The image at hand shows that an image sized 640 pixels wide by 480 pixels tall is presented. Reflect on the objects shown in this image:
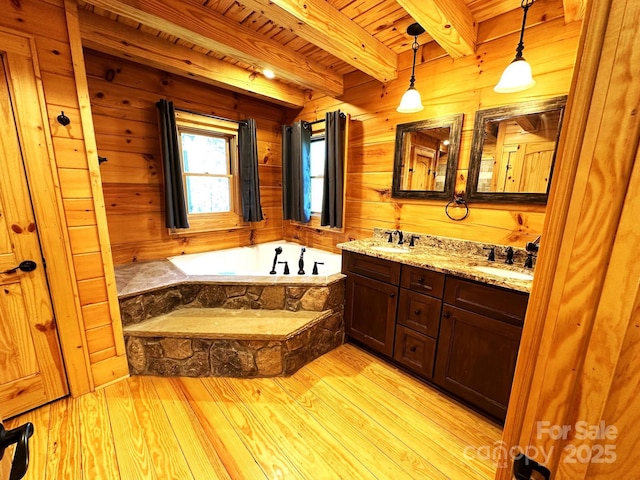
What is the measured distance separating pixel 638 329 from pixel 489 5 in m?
2.20

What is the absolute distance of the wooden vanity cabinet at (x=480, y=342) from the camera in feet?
4.76

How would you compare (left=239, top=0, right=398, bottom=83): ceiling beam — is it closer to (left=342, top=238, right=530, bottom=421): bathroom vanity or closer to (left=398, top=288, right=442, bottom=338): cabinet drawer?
(left=342, top=238, right=530, bottom=421): bathroom vanity

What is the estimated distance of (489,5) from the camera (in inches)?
67.2

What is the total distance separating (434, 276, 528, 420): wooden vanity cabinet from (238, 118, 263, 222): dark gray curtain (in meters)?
2.24

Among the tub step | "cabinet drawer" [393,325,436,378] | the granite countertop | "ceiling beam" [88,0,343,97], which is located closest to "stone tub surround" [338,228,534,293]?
the granite countertop

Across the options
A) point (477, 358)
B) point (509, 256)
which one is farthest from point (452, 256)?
point (477, 358)

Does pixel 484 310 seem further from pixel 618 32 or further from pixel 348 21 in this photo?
pixel 348 21

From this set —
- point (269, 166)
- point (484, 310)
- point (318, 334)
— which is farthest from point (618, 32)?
point (269, 166)

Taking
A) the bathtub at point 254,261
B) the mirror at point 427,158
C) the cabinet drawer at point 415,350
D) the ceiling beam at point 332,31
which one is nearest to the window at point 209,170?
the bathtub at point 254,261

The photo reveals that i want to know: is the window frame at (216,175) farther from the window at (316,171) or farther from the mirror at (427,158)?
the mirror at (427,158)

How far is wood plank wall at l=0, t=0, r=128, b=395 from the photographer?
1.40 metres

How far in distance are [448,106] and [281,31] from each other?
1396mm

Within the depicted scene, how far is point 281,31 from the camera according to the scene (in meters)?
2.03

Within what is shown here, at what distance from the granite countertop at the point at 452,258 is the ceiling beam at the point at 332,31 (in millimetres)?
1453
